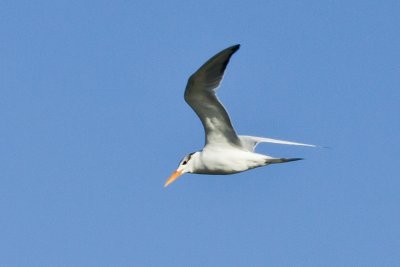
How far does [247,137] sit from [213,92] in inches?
116

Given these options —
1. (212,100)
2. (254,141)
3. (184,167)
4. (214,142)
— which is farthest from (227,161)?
(212,100)

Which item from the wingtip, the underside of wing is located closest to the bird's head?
the underside of wing

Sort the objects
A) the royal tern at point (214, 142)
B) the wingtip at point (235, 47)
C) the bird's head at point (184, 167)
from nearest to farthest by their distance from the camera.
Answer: the wingtip at point (235, 47)
the royal tern at point (214, 142)
the bird's head at point (184, 167)

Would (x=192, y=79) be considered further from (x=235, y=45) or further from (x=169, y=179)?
(x=169, y=179)

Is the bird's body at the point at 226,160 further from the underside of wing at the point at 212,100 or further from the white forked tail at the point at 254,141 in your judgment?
the white forked tail at the point at 254,141

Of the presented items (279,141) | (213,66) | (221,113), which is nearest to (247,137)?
(279,141)

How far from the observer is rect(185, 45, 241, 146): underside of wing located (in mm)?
18312

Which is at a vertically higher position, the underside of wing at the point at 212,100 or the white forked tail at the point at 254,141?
the underside of wing at the point at 212,100

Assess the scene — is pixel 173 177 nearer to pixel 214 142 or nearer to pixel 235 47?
pixel 214 142

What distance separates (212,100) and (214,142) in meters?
1.42

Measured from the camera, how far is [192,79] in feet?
61.6

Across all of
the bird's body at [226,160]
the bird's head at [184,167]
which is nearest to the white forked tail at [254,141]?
the bird's body at [226,160]

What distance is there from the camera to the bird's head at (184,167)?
2084 cm

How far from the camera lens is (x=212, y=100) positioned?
19.2 metres
